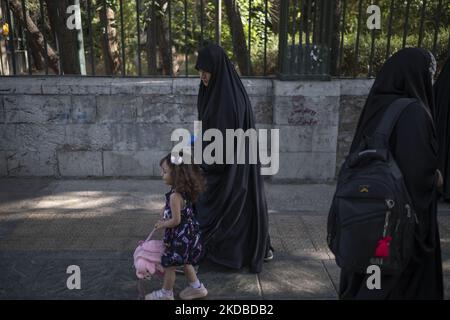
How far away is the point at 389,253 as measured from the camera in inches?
95.0

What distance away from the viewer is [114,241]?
4648mm

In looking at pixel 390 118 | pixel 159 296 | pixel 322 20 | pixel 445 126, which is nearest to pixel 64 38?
pixel 322 20

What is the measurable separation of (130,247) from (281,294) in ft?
5.00

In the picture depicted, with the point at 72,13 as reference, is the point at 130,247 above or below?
below

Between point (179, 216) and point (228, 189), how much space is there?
0.68 metres

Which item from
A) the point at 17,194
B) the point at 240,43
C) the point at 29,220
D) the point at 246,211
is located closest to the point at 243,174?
the point at 246,211

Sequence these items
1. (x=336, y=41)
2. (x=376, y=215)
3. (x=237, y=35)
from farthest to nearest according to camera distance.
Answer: (x=237, y=35), (x=336, y=41), (x=376, y=215)

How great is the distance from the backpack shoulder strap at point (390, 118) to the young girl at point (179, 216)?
1.31 meters

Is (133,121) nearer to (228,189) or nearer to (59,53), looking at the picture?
(59,53)

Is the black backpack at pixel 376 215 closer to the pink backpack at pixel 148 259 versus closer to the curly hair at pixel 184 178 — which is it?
the curly hair at pixel 184 178

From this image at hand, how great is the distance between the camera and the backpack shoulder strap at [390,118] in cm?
256

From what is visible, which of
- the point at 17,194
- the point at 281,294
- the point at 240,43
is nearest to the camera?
the point at 281,294

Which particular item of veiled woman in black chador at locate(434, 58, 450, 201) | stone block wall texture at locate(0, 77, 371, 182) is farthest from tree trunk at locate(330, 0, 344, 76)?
veiled woman in black chador at locate(434, 58, 450, 201)

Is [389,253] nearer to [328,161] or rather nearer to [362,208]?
[362,208]
